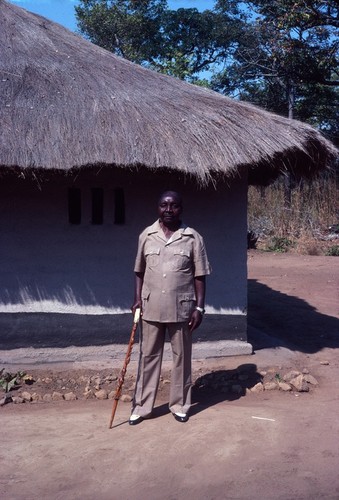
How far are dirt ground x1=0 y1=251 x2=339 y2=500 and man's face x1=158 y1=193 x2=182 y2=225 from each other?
1472 mm

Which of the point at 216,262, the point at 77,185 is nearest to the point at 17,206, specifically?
the point at 77,185

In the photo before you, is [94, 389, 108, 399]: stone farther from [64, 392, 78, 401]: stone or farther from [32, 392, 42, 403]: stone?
[32, 392, 42, 403]: stone

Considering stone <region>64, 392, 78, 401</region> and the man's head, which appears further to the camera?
stone <region>64, 392, 78, 401</region>

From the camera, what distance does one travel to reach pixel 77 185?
5.68m

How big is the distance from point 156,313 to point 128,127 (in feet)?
6.19

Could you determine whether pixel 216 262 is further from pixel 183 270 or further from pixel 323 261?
pixel 323 261

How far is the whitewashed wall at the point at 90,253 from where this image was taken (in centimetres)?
559

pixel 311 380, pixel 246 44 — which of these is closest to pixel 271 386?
pixel 311 380

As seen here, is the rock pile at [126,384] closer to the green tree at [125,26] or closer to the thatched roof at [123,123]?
the thatched roof at [123,123]

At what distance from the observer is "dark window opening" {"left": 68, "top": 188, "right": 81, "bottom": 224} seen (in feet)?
18.7

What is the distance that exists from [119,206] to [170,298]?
171 centimetres

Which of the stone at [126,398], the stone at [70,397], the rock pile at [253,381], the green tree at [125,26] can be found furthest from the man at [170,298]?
the green tree at [125,26]

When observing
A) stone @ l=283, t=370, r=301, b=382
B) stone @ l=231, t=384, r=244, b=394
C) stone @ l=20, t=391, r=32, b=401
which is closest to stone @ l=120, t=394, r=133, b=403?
stone @ l=20, t=391, r=32, b=401

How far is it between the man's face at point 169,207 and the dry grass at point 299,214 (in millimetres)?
11123
